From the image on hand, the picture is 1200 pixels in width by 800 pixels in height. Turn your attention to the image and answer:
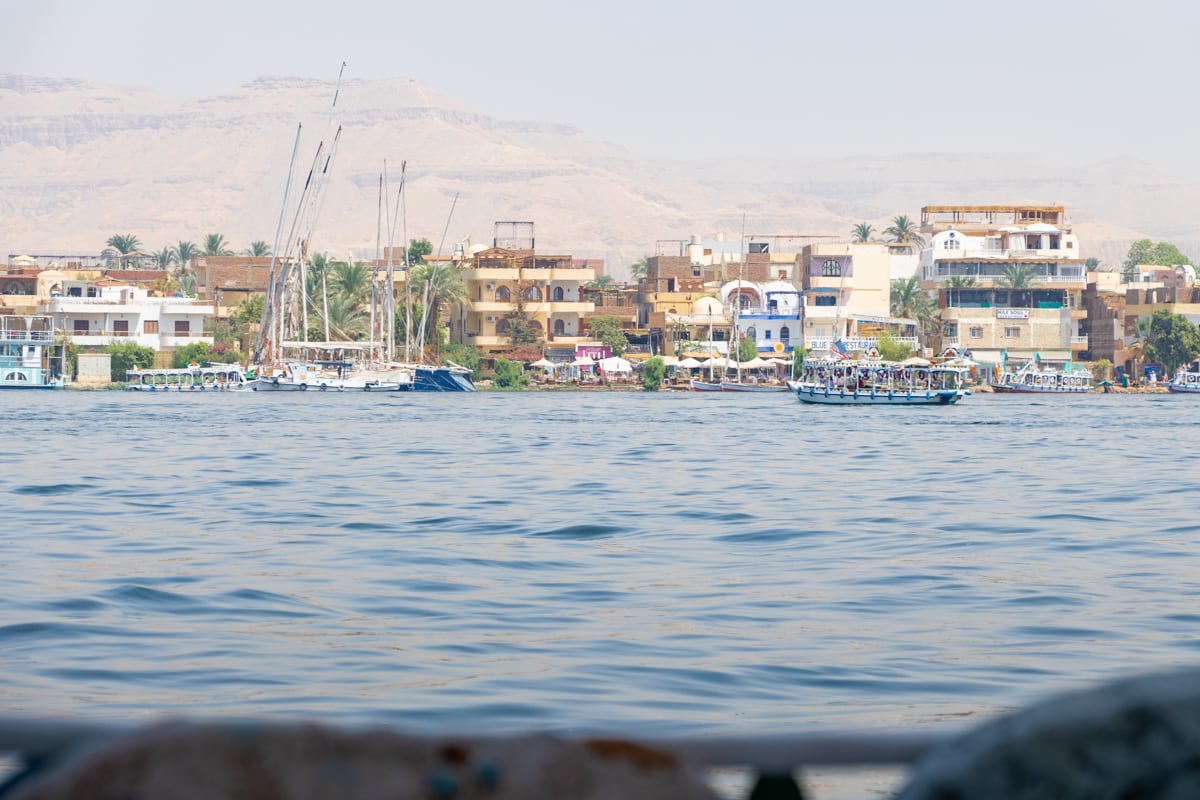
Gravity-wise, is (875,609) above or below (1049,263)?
below

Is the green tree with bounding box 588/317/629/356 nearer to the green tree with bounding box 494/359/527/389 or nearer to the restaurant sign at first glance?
the restaurant sign

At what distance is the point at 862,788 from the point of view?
7473mm

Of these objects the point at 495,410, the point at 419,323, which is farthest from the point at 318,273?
the point at 495,410

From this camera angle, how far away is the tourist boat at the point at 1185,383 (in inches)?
4011

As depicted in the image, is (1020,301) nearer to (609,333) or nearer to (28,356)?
(609,333)

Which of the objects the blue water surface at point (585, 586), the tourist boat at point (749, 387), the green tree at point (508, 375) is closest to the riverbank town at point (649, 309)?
the green tree at point (508, 375)

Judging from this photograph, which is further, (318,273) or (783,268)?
(783,268)

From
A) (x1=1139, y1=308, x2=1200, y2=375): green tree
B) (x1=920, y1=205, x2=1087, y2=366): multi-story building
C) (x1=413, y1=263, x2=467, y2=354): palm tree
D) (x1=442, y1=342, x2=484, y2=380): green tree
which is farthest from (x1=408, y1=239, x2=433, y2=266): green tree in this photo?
(x1=1139, y1=308, x2=1200, y2=375): green tree

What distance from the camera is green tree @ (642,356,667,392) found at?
99.6 meters

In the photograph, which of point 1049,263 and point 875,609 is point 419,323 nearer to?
point 1049,263

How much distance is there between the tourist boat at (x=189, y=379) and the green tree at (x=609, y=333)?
21484mm

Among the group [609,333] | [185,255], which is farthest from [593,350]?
[185,255]

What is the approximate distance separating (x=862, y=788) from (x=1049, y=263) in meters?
106

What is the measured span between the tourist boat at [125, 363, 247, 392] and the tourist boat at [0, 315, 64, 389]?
14.7ft
